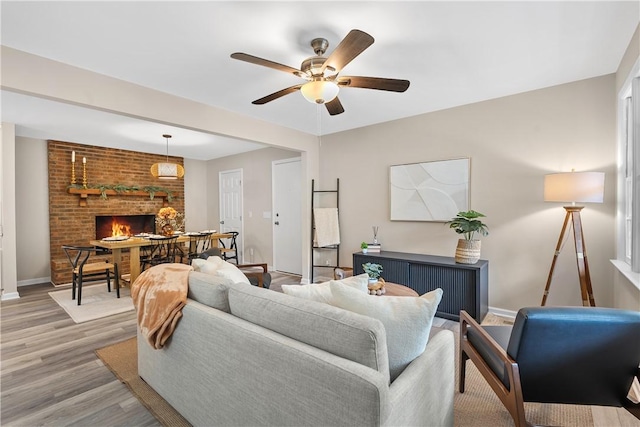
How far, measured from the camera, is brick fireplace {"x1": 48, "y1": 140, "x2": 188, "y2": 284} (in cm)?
497

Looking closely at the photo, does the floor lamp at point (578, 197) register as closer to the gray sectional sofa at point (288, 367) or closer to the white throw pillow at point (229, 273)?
the gray sectional sofa at point (288, 367)

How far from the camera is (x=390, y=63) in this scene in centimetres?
251

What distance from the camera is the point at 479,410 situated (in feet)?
5.98

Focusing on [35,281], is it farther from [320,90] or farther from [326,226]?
[320,90]

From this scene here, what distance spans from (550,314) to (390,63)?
84.1 inches

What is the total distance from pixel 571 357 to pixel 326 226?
3420 millimetres

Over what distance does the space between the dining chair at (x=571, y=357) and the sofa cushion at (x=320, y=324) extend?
2.39 ft

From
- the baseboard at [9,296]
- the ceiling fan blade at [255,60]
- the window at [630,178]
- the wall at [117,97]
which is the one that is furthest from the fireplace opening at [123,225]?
the window at [630,178]

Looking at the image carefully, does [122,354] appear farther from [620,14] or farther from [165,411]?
[620,14]

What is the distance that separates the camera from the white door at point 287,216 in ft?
17.4

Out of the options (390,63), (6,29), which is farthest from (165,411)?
(390,63)

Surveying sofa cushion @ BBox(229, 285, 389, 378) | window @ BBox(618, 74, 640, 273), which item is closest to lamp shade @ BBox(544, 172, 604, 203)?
window @ BBox(618, 74, 640, 273)

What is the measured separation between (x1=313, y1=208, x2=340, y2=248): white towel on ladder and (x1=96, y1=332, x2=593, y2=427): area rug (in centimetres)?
268

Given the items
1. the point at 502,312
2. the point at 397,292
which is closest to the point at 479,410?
the point at 397,292
